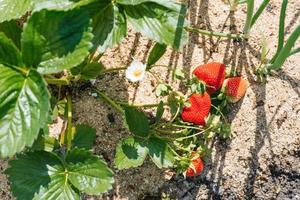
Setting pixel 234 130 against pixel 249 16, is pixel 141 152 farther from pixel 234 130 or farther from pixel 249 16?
pixel 249 16

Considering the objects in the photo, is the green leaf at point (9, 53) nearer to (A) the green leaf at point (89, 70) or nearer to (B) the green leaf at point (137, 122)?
(A) the green leaf at point (89, 70)

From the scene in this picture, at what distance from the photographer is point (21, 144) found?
165 cm

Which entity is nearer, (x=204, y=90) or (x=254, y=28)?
(x=204, y=90)

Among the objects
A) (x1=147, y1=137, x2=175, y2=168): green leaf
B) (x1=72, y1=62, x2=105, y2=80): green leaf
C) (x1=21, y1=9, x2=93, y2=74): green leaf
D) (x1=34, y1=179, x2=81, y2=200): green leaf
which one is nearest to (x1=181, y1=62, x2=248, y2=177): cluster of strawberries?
(x1=147, y1=137, x2=175, y2=168): green leaf

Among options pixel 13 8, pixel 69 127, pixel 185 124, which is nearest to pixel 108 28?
pixel 13 8

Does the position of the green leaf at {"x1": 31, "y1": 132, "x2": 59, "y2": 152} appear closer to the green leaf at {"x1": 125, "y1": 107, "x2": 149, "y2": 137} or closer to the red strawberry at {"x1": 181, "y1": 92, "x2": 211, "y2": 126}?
the green leaf at {"x1": 125, "y1": 107, "x2": 149, "y2": 137}

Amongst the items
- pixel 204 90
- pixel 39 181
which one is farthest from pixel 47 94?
pixel 204 90

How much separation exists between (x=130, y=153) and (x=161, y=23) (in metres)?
0.43

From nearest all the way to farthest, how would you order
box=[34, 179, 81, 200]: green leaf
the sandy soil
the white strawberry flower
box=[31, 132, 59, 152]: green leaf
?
1. box=[34, 179, 81, 200]: green leaf
2. box=[31, 132, 59, 152]: green leaf
3. the white strawberry flower
4. the sandy soil

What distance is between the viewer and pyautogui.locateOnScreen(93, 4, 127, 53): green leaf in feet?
6.08

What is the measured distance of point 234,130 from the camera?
7.36 feet

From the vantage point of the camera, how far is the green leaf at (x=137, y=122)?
6.69ft

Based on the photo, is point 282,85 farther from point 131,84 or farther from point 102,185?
point 102,185

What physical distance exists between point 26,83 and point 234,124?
83 centimetres
